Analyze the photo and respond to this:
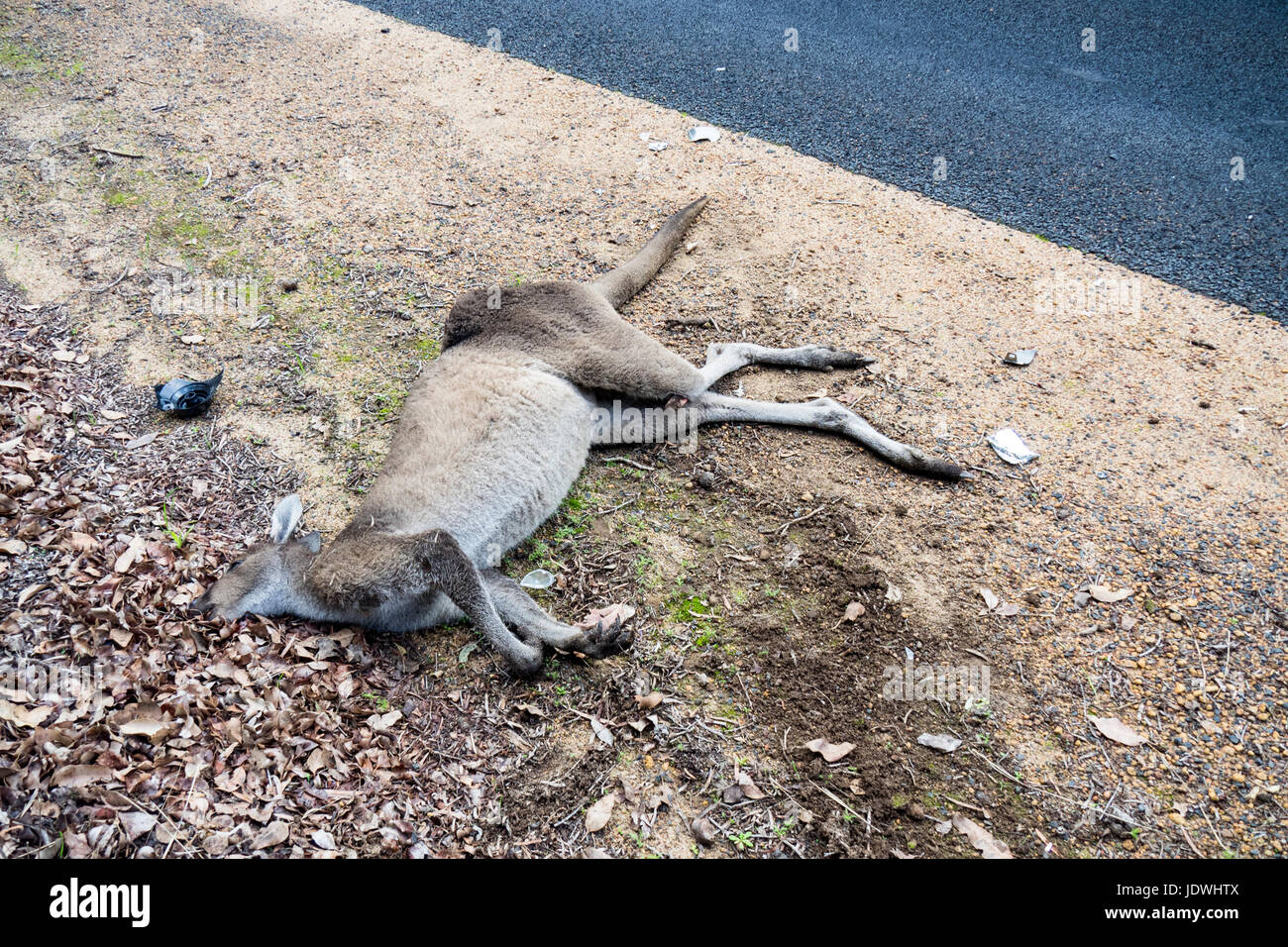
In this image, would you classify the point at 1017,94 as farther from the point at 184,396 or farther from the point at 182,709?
the point at 182,709

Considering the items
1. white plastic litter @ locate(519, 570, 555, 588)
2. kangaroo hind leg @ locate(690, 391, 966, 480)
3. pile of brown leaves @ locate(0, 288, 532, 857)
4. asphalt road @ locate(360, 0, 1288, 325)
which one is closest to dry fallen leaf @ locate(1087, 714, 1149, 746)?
kangaroo hind leg @ locate(690, 391, 966, 480)

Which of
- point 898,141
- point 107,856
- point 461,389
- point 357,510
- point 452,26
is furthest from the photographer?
point 452,26

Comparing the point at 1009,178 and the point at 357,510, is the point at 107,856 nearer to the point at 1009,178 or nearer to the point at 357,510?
the point at 357,510

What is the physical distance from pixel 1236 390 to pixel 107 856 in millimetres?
5796

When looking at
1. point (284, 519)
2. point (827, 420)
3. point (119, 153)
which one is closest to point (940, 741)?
point (827, 420)

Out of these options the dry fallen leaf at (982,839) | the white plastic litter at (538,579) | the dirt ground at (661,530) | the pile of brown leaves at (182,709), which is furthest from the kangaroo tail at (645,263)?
the dry fallen leaf at (982,839)

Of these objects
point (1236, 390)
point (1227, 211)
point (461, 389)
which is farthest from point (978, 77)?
point (461, 389)

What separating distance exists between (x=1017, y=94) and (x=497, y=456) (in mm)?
6343

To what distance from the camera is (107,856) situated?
2.80 metres

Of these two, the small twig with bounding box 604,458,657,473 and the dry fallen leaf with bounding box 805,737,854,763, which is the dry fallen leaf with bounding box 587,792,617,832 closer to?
the dry fallen leaf with bounding box 805,737,854,763

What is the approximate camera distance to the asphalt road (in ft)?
19.9

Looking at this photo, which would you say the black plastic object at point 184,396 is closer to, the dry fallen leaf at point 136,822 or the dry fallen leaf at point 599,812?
the dry fallen leaf at point 136,822

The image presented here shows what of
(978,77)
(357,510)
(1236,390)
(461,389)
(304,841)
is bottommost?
(304,841)

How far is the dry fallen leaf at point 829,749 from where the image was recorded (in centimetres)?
328
